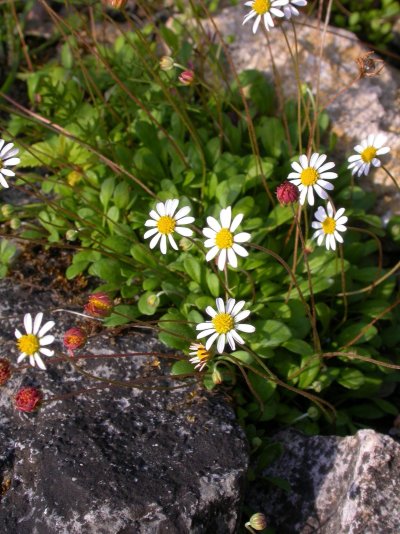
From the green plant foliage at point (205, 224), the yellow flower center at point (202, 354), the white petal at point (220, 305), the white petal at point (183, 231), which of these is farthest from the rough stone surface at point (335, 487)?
the white petal at point (183, 231)

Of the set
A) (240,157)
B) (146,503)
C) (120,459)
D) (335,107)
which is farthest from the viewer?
(335,107)

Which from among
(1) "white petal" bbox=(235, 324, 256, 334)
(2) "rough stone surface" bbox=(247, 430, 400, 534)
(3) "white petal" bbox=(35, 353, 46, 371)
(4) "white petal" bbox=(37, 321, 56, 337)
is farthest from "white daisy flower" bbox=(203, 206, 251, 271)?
(2) "rough stone surface" bbox=(247, 430, 400, 534)

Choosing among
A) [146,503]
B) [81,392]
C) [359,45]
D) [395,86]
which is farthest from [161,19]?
[146,503]

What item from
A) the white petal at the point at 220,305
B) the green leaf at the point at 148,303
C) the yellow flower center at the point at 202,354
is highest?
the green leaf at the point at 148,303

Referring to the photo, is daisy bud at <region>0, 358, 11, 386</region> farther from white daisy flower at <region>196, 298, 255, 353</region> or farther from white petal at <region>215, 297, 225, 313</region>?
white petal at <region>215, 297, 225, 313</region>

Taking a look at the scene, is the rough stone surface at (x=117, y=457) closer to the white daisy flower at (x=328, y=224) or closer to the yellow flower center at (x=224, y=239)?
the yellow flower center at (x=224, y=239)

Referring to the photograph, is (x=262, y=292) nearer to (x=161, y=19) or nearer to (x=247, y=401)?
(x=247, y=401)
